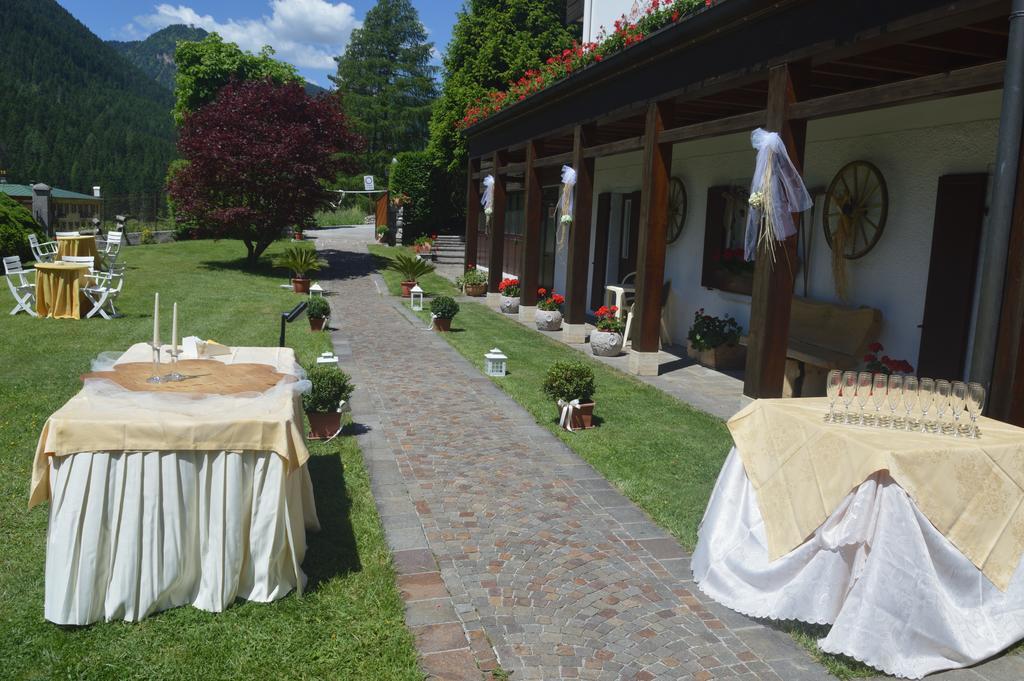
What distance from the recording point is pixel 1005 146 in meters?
4.23

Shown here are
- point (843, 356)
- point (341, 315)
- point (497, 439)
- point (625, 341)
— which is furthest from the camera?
point (341, 315)

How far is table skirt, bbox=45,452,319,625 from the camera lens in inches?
133

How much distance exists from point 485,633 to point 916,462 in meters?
2.02

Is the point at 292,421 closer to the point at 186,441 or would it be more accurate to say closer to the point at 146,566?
the point at 186,441

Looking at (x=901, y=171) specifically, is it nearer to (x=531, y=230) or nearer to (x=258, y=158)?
(x=531, y=230)

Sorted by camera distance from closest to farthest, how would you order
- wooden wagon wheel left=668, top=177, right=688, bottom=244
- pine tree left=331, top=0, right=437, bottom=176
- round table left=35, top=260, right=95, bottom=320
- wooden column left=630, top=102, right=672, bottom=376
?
wooden column left=630, top=102, right=672, bottom=376 → round table left=35, top=260, right=95, bottom=320 → wooden wagon wheel left=668, top=177, right=688, bottom=244 → pine tree left=331, top=0, right=437, bottom=176

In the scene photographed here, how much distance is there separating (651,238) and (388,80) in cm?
4822

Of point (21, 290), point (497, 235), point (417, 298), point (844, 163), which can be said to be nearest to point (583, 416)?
point (844, 163)

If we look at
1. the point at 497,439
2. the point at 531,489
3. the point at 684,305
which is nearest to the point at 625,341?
the point at 684,305

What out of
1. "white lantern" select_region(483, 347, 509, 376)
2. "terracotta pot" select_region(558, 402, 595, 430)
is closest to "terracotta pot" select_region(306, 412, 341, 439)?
"terracotta pot" select_region(558, 402, 595, 430)

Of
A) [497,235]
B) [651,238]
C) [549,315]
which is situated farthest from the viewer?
[497,235]

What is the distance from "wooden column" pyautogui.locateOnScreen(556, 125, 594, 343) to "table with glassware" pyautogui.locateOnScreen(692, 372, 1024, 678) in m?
7.95

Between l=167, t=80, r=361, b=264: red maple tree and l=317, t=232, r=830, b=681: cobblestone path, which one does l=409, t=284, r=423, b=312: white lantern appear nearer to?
l=167, t=80, r=361, b=264: red maple tree

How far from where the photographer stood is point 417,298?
53.6 feet
